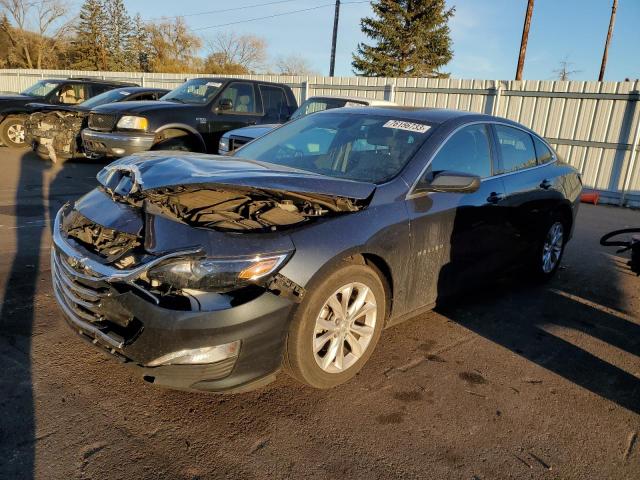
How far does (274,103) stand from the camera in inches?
414

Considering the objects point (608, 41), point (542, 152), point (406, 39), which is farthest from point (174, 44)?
point (542, 152)

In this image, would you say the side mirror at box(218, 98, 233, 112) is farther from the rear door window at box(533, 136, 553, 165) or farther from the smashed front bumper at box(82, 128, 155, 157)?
the rear door window at box(533, 136, 553, 165)

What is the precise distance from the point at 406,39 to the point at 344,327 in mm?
36241

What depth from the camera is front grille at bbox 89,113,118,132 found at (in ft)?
29.8

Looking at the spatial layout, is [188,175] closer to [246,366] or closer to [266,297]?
[266,297]

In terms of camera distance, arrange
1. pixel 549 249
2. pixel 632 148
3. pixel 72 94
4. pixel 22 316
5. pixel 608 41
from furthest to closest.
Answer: pixel 608 41
pixel 72 94
pixel 632 148
pixel 549 249
pixel 22 316

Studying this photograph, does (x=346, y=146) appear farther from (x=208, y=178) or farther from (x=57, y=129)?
(x=57, y=129)

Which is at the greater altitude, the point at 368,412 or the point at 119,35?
the point at 119,35

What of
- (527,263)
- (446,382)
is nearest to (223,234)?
(446,382)

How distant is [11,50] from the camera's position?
47844 millimetres

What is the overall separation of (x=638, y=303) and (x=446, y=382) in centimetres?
301

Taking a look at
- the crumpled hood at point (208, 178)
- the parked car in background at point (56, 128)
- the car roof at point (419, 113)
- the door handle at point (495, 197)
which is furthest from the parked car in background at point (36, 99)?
the door handle at point (495, 197)

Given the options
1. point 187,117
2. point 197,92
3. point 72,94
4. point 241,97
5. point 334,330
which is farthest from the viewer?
point 72,94

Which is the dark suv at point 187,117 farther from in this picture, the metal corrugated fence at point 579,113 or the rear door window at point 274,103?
the metal corrugated fence at point 579,113
